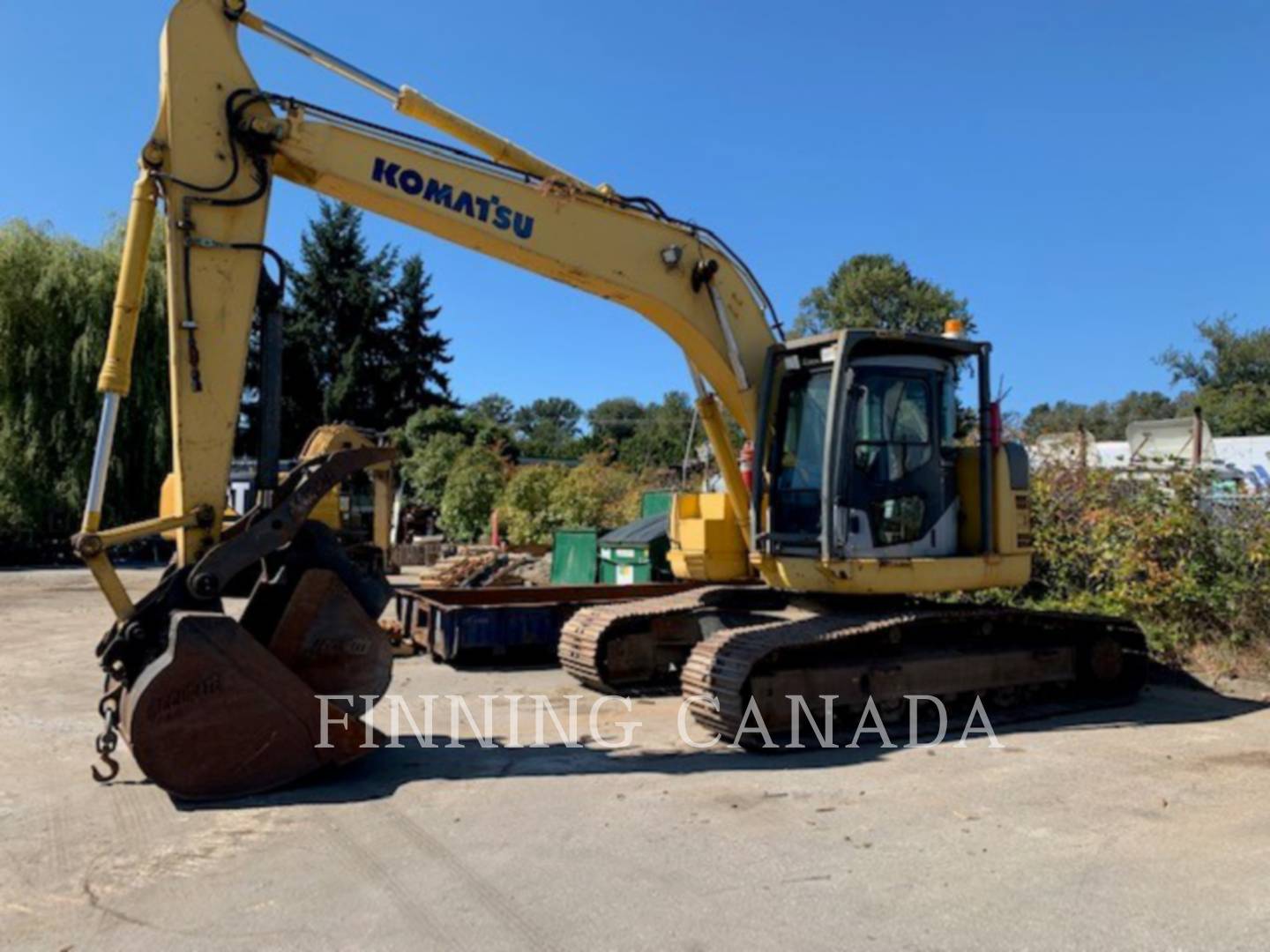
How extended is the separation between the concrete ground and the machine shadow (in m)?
0.03

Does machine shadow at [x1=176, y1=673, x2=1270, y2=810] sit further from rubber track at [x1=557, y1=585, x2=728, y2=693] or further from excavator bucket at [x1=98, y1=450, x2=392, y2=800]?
rubber track at [x1=557, y1=585, x2=728, y2=693]

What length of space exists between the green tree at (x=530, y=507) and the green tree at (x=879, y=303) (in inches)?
881

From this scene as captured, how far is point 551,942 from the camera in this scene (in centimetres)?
381

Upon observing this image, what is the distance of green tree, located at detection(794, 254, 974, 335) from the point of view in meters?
42.1

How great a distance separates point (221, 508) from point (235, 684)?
1.12m

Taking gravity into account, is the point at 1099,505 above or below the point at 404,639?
above

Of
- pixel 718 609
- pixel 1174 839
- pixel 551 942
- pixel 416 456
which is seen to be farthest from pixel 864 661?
pixel 416 456

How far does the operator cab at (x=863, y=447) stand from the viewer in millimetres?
7293

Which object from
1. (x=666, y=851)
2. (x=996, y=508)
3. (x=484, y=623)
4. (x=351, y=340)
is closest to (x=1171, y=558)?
(x=996, y=508)

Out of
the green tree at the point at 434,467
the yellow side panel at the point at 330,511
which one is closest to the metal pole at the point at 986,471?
the yellow side panel at the point at 330,511

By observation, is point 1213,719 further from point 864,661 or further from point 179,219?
point 179,219

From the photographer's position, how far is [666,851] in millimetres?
4781

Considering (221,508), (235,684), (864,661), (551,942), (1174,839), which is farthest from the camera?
(864,661)

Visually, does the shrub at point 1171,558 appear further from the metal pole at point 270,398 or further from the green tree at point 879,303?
the green tree at point 879,303
